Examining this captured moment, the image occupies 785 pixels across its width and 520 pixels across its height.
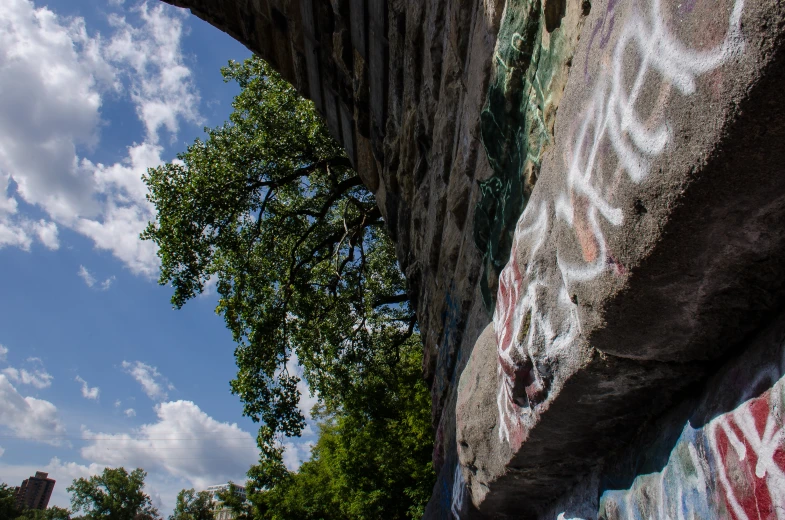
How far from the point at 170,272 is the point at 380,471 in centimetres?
741

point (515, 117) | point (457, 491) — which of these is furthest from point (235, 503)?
point (515, 117)

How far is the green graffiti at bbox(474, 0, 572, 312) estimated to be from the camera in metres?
1.37

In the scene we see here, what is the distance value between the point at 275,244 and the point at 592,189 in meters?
9.72

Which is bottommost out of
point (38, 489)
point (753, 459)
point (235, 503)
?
point (753, 459)

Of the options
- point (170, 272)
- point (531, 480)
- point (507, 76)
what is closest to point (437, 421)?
point (531, 480)

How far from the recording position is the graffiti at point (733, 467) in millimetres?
747

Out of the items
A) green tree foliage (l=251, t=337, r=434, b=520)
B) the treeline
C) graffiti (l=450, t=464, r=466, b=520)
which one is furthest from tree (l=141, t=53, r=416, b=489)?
graffiti (l=450, t=464, r=466, b=520)

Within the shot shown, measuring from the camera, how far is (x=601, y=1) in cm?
101

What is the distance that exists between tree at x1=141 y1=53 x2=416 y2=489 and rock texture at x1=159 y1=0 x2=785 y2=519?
755 centimetres

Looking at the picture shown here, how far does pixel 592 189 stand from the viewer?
941mm

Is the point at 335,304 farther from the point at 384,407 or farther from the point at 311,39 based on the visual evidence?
the point at 311,39

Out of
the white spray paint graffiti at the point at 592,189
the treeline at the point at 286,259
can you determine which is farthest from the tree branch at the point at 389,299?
the white spray paint graffiti at the point at 592,189

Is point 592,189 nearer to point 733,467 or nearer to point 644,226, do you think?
point 644,226

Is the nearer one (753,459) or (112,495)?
(753,459)
